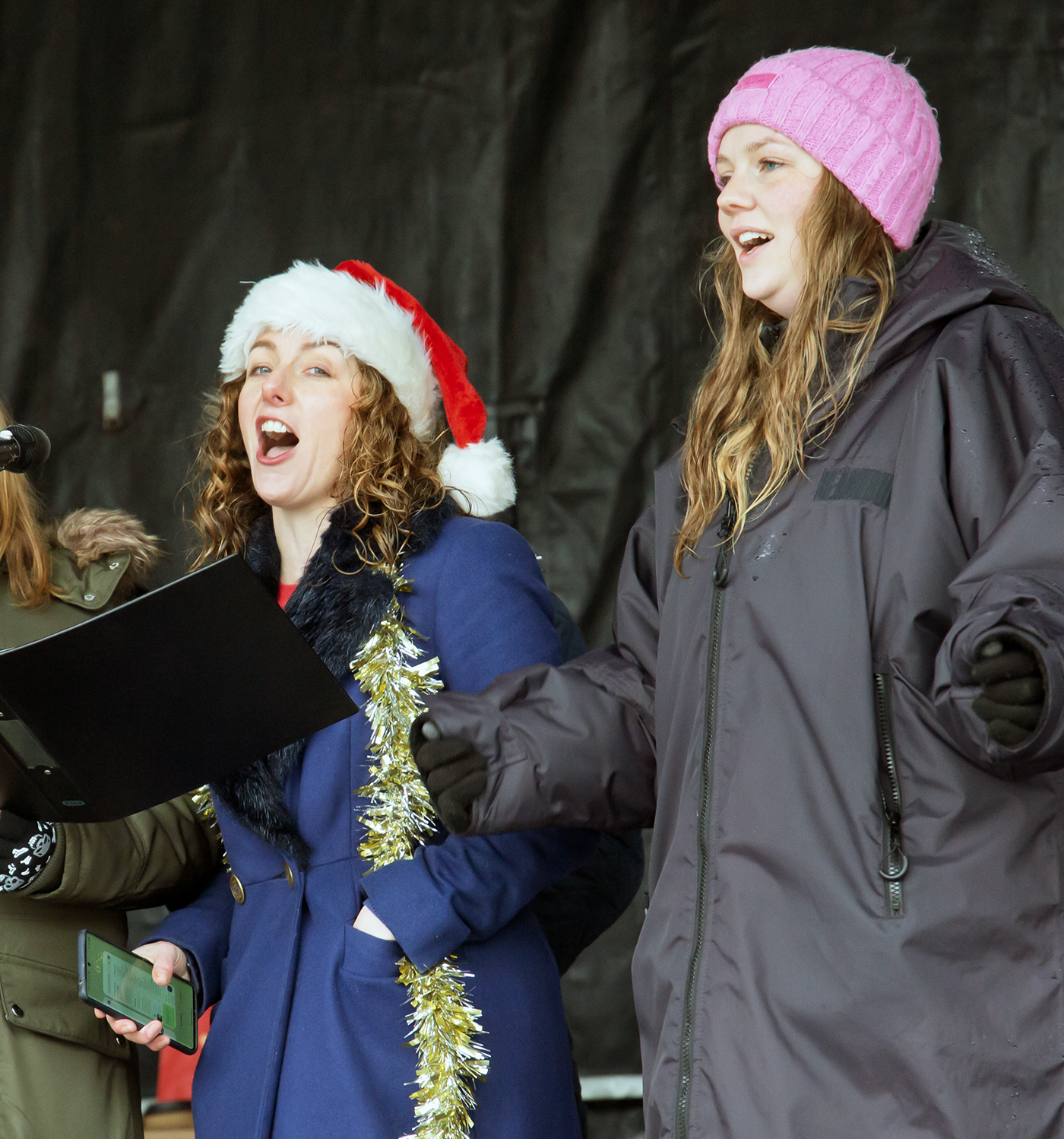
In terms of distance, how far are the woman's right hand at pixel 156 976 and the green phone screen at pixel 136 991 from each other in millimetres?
10

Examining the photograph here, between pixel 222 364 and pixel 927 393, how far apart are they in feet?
4.77

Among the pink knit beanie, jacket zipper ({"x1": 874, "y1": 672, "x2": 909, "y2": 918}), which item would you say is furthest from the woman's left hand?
the pink knit beanie

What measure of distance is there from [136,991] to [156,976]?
64 mm

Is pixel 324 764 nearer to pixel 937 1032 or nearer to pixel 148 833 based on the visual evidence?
pixel 148 833

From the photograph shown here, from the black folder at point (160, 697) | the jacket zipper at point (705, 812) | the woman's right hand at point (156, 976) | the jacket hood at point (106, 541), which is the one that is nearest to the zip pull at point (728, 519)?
the jacket zipper at point (705, 812)

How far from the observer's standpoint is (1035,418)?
1.67 meters

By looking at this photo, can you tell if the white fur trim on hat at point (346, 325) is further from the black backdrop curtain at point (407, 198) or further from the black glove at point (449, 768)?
the black glove at point (449, 768)

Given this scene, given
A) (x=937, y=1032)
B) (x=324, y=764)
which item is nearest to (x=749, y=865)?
(x=937, y=1032)

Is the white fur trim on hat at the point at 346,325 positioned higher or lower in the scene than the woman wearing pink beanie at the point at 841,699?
higher

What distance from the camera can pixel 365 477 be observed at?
247 cm

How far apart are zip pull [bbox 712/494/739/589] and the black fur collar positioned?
63cm

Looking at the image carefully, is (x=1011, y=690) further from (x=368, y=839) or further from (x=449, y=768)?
(x=368, y=839)

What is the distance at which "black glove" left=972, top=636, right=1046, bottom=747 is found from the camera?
1.48m

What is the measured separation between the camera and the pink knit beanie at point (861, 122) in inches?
75.8
